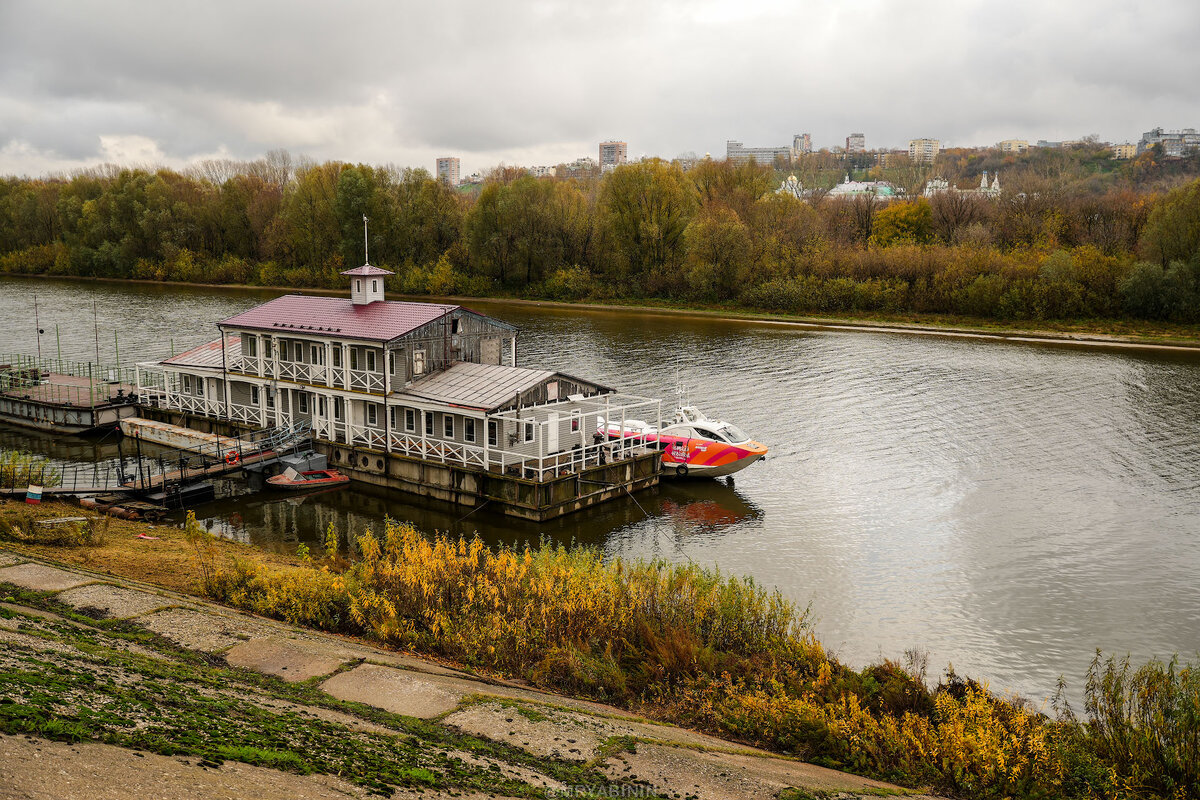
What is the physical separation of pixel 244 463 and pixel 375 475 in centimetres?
508

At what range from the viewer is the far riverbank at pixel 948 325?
75625 mm

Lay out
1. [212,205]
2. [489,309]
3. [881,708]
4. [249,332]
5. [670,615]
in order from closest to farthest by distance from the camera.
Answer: [881,708]
[670,615]
[249,332]
[489,309]
[212,205]

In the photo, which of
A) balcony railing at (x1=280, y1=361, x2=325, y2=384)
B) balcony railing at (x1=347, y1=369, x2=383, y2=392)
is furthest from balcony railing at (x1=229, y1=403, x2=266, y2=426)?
balcony railing at (x1=347, y1=369, x2=383, y2=392)

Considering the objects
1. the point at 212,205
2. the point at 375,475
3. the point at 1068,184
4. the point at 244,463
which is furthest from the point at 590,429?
the point at 1068,184

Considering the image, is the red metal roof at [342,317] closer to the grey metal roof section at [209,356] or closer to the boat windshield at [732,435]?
the grey metal roof section at [209,356]

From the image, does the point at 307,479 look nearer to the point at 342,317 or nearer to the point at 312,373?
the point at 312,373

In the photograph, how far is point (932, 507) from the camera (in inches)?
1313

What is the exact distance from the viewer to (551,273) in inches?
4242

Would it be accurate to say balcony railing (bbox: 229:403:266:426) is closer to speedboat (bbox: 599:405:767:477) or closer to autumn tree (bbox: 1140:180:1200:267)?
speedboat (bbox: 599:405:767:477)

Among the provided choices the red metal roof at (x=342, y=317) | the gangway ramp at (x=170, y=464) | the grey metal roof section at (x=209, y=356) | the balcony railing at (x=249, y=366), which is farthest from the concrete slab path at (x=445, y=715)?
the grey metal roof section at (x=209, y=356)

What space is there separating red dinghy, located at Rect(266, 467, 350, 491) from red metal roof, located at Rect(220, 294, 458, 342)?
5.63 meters

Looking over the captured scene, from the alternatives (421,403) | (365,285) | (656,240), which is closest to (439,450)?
(421,403)

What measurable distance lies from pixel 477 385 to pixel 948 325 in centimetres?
6403

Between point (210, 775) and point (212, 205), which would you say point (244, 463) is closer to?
point (210, 775)
